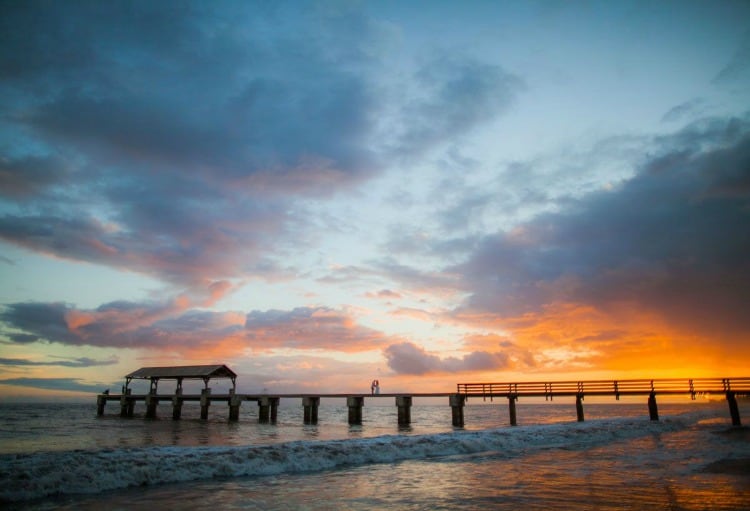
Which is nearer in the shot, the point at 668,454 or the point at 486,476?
the point at 486,476

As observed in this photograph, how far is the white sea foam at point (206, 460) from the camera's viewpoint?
463 inches

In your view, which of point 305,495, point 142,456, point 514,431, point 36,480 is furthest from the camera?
point 514,431

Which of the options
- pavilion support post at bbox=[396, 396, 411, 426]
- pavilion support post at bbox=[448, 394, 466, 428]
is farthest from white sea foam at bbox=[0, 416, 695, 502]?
pavilion support post at bbox=[396, 396, 411, 426]

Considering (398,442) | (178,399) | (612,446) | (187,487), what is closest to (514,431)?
(612,446)

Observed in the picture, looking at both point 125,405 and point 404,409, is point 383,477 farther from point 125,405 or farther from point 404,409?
point 125,405

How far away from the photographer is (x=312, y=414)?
44344 mm

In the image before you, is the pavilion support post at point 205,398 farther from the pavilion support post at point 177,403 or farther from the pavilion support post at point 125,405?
the pavilion support post at point 125,405

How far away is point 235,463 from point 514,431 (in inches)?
698

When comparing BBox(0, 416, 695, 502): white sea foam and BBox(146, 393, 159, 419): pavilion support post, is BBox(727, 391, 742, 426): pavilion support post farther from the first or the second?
BBox(146, 393, 159, 419): pavilion support post

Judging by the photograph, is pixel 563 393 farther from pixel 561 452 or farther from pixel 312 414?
pixel 312 414

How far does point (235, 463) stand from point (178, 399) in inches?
1578

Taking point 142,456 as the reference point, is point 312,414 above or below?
below

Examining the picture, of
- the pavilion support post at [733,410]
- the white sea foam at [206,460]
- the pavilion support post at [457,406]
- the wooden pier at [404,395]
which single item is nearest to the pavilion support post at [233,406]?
the wooden pier at [404,395]

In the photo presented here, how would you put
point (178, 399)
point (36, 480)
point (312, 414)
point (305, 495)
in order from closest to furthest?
1. point (305, 495)
2. point (36, 480)
3. point (312, 414)
4. point (178, 399)
